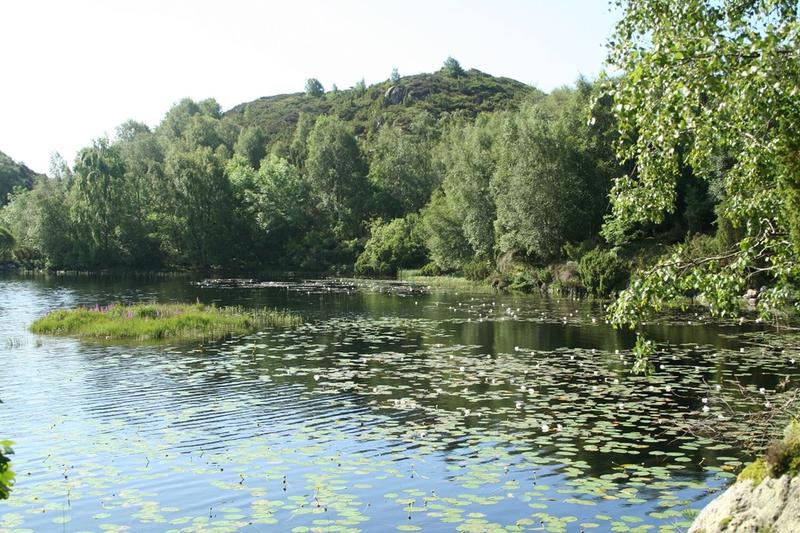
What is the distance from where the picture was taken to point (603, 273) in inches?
1989

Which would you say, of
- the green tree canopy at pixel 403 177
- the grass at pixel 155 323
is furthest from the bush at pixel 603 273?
the green tree canopy at pixel 403 177

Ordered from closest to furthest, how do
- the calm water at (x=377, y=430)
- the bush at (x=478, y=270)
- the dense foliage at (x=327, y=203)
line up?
the calm water at (x=377, y=430), the dense foliage at (x=327, y=203), the bush at (x=478, y=270)

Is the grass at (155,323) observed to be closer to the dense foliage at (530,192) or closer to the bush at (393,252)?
the dense foliage at (530,192)

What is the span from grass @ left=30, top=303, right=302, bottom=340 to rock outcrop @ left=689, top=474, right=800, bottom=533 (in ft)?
89.2

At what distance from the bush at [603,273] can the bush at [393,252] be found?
120ft

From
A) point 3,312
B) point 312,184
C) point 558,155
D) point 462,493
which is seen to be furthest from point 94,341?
point 312,184

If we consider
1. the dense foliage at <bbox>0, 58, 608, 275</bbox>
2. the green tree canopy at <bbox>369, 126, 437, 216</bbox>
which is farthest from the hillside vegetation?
the green tree canopy at <bbox>369, 126, 437, 216</bbox>

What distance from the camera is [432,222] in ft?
253

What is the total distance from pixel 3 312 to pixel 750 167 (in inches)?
1797

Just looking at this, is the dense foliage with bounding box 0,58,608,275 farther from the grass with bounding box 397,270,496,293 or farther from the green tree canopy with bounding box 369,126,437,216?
the grass with bounding box 397,270,496,293

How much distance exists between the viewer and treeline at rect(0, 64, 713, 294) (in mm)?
62625

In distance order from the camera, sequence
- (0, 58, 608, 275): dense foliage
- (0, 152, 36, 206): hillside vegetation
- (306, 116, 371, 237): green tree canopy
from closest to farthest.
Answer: (0, 58, 608, 275): dense foliage → (306, 116, 371, 237): green tree canopy → (0, 152, 36, 206): hillside vegetation

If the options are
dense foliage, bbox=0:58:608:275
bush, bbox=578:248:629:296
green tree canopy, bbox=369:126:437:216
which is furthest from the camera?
green tree canopy, bbox=369:126:437:216

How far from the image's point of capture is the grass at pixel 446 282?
6328 cm
